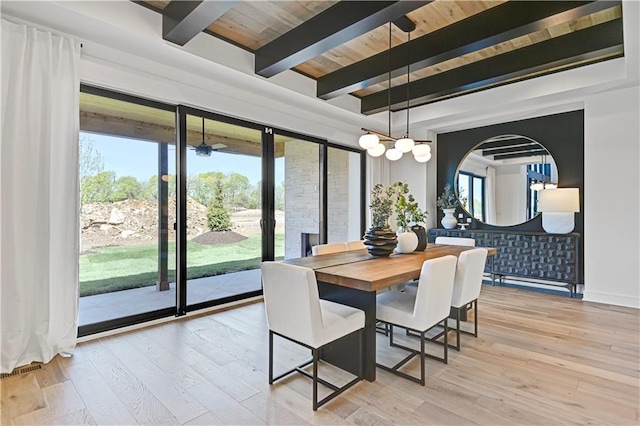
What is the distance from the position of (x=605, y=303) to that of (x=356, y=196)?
380cm

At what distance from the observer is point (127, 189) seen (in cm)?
329

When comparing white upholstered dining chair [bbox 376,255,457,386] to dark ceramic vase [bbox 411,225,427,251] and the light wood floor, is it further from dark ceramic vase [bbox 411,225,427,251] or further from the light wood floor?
dark ceramic vase [bbox 411,225,427,251]

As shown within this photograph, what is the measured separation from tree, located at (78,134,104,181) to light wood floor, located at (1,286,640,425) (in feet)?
5.05

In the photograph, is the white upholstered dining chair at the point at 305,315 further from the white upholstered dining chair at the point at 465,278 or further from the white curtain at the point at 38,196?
the white curtain at the point at 38,196

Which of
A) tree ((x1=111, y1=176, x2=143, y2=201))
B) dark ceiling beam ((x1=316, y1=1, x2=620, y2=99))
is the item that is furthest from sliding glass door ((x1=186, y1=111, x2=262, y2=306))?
dark ceiling beam ((x1=316, y1=1, x2=620, y2=99))

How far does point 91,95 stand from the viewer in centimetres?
303

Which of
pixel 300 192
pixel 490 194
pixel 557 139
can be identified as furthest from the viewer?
pixel 490 194

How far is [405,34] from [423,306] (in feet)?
8.71

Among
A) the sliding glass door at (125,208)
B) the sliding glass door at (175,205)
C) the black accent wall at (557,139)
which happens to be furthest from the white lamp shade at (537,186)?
the sliding glass door at (125,208)

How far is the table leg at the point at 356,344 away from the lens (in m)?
2.35

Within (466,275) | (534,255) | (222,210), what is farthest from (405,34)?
(534,255)

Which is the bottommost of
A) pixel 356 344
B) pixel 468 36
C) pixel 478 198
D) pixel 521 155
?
pixel 356 344

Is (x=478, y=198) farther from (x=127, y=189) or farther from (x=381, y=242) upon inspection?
(x=127, y=189)

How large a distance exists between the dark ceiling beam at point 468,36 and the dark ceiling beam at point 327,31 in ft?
2.93
